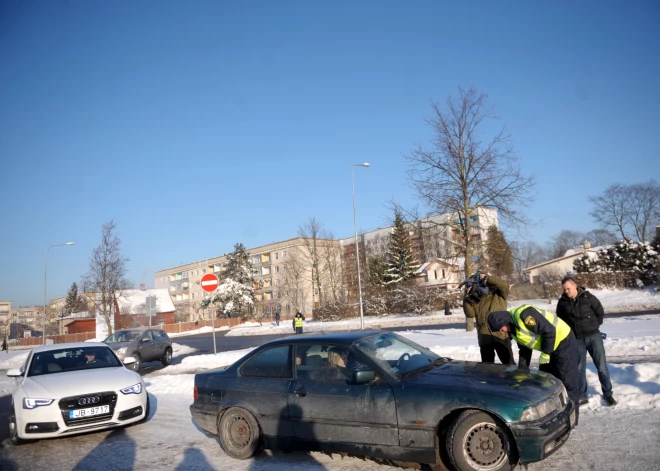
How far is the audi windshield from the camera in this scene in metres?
8.18

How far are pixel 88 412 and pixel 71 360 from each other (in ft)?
5.82

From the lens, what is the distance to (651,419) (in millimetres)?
6047

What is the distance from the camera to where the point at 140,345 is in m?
17.3

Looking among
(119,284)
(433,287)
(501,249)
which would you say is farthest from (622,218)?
(119,284)

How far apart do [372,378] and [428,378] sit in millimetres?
578

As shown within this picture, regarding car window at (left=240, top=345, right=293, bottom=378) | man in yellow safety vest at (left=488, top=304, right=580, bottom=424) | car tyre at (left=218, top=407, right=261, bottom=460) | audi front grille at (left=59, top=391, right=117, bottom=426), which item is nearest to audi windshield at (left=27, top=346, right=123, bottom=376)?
audi front grille at (left=59, top=391, right=117, bottom=426)

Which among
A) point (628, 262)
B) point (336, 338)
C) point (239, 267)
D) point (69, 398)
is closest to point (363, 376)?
point (336, 338)

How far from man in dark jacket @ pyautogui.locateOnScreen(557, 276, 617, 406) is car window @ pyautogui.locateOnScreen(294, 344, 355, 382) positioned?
3.50 metres

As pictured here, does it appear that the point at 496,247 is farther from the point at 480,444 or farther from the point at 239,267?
the point at 239,267

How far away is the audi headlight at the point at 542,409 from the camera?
448cm

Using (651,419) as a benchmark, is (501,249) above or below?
above

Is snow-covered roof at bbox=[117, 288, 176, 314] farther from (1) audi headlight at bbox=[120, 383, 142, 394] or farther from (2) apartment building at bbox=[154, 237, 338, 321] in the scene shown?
(1) audi headlight at bbox=[120, 383, 142, 394]

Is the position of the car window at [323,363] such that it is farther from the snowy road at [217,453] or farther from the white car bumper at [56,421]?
the white car bumper at [56,421]

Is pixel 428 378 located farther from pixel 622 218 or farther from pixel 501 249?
pixel 622 218
